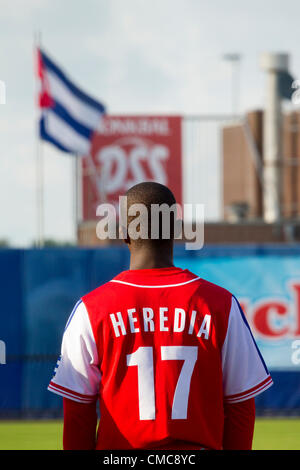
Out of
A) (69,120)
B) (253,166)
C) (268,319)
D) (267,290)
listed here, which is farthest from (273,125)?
(268,319)

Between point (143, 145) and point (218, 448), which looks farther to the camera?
point (143, 145)

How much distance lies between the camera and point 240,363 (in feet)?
9.47

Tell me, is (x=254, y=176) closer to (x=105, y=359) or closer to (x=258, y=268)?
(x=258, y=268)

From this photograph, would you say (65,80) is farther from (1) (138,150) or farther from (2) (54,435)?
(1) (138,150)

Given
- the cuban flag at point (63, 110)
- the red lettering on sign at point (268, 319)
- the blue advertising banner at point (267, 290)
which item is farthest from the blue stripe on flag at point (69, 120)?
the red lettering on sign at point (268, 319)

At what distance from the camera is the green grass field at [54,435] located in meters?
8.50

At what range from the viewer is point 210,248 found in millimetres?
11000

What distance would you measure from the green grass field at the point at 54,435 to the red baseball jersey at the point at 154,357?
5626 millimetres

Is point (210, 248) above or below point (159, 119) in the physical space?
below

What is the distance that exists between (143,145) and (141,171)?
92cm

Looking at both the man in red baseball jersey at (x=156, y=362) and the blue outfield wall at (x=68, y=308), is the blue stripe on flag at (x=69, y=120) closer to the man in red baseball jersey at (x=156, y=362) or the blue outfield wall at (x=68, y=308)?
the blue outfield wall at (x=68, y=308)

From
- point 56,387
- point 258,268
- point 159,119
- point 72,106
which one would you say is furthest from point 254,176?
point 56,387
